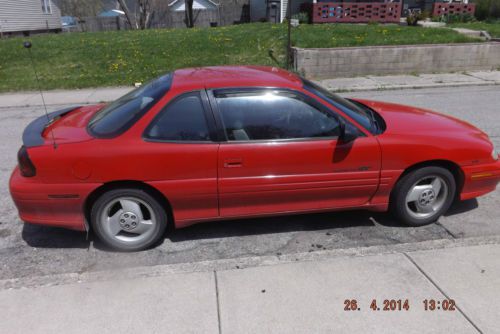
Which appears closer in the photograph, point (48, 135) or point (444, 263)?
point (444, 263)

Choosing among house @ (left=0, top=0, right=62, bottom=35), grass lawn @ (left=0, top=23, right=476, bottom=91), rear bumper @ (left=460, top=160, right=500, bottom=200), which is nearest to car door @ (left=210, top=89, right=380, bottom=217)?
rear bumper @ (left=460, top=160, right=500, bottom=200)

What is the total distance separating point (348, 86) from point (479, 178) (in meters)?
7.92

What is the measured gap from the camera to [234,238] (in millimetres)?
3799

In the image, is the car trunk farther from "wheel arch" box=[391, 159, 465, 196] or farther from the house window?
the house window

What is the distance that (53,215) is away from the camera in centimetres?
341

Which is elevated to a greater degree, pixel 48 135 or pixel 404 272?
pixel 48 135

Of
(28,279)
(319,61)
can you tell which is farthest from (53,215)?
(319,61)

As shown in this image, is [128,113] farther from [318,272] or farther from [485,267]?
[485,267]

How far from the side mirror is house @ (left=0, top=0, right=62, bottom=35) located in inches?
995

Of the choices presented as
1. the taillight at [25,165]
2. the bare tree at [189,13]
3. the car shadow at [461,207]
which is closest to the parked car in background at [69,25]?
the bare tree at [189,13]

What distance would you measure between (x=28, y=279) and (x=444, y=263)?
321cm

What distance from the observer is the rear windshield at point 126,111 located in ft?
11.2

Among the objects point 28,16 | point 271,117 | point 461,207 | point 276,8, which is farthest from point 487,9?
point 28,16
